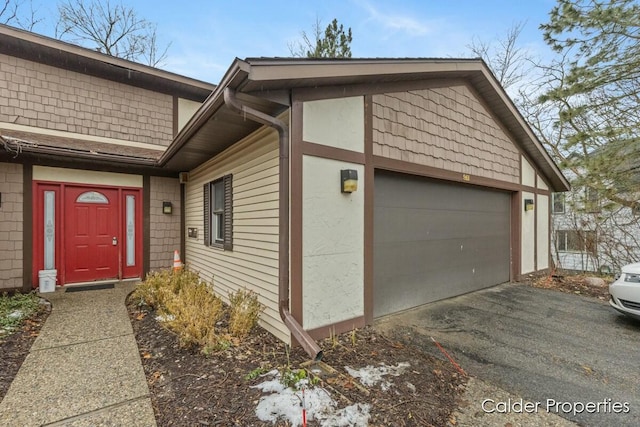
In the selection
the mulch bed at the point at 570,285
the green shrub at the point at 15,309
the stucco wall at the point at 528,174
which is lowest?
the mulch bed at the point at 570,285

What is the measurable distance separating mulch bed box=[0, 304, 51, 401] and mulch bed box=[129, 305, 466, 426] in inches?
40.8

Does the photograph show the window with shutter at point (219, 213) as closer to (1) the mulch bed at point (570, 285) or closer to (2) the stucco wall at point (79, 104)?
(2) the stucco wall at point (79, 104)

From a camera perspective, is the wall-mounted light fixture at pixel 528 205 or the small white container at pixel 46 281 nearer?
the small white container at pixel 46 281

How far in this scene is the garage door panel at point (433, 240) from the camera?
4684 mm

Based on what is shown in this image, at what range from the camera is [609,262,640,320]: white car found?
13.5 feet

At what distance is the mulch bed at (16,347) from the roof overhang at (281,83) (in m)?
3.13

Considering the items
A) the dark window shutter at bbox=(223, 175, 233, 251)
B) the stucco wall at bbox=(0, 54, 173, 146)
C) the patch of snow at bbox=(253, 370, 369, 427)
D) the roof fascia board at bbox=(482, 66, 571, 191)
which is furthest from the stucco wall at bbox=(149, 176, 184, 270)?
the roof fascia board at bbox=(482, 66, 571, 191)

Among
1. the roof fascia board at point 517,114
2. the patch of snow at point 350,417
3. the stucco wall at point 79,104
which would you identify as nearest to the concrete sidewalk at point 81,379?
the patch of snow at point 350,417

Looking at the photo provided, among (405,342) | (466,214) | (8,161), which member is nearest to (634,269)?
(466,214)

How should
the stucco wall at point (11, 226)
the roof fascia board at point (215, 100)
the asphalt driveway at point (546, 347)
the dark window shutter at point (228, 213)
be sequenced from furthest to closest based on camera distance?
the stucco wall at point (11, 226) < the dark window shutter at point (228, 213) < the roof fascia board at point (215, 100) < the asphalt driveway at point (546, 347)

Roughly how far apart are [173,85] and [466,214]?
7495mm

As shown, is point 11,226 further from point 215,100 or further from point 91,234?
point 215,100

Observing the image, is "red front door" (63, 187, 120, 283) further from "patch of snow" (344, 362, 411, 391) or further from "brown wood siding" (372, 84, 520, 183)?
"patch of snow" (344, 362, 411, 391)

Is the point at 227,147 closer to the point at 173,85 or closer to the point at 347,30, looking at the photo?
the point at 173,85
